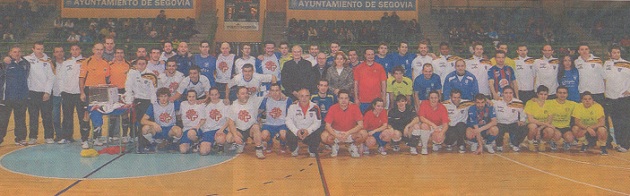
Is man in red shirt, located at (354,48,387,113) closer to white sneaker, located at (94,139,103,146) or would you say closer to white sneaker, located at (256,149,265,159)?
white sneaker, located at (256,149,265,159)

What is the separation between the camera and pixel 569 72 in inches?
349

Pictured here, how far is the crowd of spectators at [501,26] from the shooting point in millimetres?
19531

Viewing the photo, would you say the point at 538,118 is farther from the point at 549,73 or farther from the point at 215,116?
the point at 215,116

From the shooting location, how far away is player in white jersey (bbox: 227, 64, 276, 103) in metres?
8.43

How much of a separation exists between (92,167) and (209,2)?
17172mm

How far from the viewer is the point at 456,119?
28.1 feet

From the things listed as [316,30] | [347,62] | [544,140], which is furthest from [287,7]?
[544,140]

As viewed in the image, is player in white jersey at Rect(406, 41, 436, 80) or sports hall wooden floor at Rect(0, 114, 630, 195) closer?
sports hall wooden floor at Rect(0, 114, 630, 195)

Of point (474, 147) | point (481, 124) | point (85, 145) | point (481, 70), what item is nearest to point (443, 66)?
point (481, 70)

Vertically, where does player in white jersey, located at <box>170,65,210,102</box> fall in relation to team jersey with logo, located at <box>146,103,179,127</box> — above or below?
above

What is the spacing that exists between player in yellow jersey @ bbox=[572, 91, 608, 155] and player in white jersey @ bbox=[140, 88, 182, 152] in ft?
20.5

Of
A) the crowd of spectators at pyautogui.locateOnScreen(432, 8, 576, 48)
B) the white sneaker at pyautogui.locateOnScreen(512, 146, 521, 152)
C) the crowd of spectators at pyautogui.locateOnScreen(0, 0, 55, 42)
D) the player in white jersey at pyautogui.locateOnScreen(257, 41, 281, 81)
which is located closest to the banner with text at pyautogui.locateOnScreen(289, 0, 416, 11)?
the crowd of spectators at pyautogui.locateOnScreen(432, 8, 576, 48)

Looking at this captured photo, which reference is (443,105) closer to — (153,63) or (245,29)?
(153,63)

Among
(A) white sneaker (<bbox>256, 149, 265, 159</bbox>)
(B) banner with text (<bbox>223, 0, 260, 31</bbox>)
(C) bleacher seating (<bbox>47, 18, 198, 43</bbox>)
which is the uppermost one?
(B) banner with text (<bbox>223, 0, 260, 31</bbox>)
